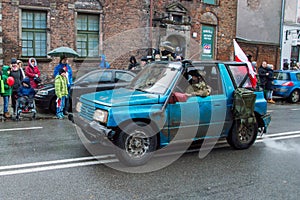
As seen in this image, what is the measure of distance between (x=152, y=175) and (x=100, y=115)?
4.35ft

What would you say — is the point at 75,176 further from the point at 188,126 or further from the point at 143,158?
the point at 188,126

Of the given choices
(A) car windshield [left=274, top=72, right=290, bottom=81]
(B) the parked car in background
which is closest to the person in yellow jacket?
(B) the parked car in background

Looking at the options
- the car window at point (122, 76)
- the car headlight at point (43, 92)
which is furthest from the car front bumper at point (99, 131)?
the car window at point (122, 76)

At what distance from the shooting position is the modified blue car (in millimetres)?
5535

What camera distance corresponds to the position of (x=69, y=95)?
1109cm

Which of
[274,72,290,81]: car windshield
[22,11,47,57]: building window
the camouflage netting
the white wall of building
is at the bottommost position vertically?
the camouflage netting

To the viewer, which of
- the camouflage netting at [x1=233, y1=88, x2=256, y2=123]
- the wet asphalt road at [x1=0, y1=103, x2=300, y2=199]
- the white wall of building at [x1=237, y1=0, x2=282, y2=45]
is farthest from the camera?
the white wall of building at [x1=237, y1=0, x2=282, y2=45]

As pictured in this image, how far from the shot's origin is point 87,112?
6031mm

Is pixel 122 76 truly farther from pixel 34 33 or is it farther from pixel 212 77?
pixel 34 33

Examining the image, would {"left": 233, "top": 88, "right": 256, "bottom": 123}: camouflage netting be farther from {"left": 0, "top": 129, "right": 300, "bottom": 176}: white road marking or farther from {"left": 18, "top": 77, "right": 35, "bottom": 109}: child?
{"left": 18, "top": 77, "right": 35, "bottom": 109}: child

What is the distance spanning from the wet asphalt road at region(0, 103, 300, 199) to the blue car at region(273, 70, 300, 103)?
9.85 m

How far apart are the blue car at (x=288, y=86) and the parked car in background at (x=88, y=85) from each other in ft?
28.9

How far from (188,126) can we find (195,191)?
1.67 meters

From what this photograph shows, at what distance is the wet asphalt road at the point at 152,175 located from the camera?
457 cm
